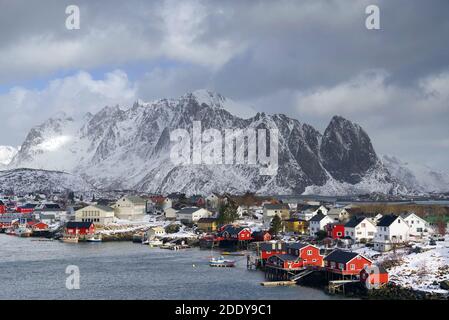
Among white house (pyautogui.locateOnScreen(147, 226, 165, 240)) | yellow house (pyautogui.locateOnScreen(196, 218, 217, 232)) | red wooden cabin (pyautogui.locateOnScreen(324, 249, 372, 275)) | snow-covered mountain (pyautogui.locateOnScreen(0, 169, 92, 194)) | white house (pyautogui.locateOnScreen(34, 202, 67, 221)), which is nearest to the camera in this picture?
red wooden cabin (pyautogui.locateOnScreen(324, 249, 372, 275))

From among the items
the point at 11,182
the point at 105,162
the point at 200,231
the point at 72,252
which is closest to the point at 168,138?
the point at 105,162

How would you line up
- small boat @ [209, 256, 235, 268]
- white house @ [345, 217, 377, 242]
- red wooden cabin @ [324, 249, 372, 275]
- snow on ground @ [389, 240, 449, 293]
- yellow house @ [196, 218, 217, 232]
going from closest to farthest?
1. snow on ground @ [389, 240, 449, 293]
2. red wooden cabin @ [324, 249, 372, 275]
3. small boat @ [209, 256, 235, 268]
4. white house @ [345, 217, 377, 242]
5. yellow house @ [196, 218, 217, 232]

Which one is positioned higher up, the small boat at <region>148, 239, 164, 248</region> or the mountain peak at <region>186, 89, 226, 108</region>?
the mountain peak at <region>186, 89, 226, 108</region>

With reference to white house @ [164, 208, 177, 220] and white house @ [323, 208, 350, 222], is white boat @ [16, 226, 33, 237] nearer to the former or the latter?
white house @ [164, 208, 177, 220]

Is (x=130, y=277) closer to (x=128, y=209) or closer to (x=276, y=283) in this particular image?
(x=276, y=283)

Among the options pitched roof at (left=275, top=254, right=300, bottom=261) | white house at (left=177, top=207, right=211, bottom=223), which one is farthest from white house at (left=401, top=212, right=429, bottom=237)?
white house at (left=177, top=207, right=211, bottom=223)

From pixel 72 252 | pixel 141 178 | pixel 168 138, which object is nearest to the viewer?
pixel 72 252

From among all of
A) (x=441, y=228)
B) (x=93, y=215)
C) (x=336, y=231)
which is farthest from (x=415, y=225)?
(x=93, y=215)
